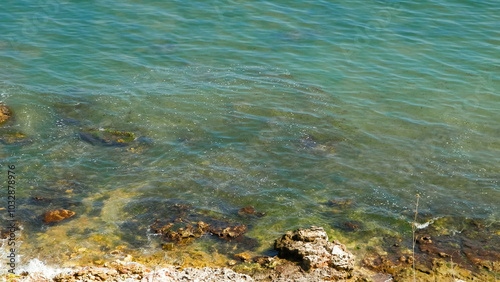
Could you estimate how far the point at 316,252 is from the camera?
11.0 meters

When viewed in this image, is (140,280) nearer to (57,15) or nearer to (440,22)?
(57,15)

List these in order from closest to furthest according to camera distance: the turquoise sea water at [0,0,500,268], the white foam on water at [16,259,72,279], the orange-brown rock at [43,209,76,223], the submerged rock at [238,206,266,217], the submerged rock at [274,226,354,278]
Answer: the white foam on water at [16,259,72,279] < the submerged rock at [274,226,354,278] < the orange-brown rock at [43,209,76,223] < the submerged rock at [238,206,266,217] < the turquoise sea water at [0,0,500,268]

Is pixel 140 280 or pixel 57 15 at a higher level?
pixel 57 15

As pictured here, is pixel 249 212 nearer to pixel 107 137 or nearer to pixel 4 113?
pixel 107 137

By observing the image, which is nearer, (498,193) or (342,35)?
(498,193)

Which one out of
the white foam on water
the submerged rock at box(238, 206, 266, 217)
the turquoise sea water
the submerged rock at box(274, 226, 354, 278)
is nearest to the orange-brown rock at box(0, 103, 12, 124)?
the turquoise sea water

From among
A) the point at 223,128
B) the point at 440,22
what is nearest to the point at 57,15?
the point at 223,128

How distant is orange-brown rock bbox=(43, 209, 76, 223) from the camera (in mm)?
12516

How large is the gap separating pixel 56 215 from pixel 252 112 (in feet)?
25.1

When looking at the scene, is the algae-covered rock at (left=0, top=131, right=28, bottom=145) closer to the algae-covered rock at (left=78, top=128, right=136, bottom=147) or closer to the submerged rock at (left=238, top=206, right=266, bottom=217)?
the algae-covered rock at (left=78, top=128, right=136, bottom=147)

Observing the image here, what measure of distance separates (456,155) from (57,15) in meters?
18.2

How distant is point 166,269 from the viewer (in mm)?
10688

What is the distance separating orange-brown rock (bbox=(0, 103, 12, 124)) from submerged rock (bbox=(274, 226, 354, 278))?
9.96m

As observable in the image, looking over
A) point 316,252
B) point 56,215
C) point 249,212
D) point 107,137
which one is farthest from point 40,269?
point 107,137
